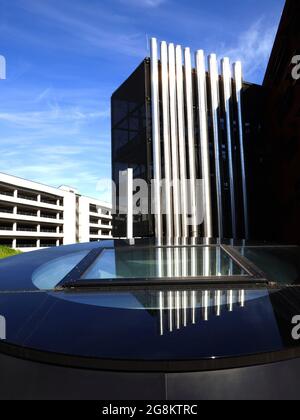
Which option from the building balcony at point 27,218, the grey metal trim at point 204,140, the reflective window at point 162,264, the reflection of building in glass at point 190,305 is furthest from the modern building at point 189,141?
the building balcony at point 27,218

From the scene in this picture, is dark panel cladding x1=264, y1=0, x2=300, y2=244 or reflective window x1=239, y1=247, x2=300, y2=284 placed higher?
dark panel cladding x1=264, y1=0, x2=300, y2=244

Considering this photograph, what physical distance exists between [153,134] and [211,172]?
3.96 meters

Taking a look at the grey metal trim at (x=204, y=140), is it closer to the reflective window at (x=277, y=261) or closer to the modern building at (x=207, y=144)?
the modern building at (x=207, y=144)

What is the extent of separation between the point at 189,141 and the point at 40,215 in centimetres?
6097

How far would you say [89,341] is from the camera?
1542 millimetres

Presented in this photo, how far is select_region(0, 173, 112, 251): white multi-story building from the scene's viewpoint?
6662 centimetres

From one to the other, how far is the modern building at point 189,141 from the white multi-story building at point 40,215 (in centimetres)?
4879

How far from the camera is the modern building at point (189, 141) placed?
20766 millimetres

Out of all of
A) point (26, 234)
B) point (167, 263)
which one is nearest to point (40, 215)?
point (26, 234)

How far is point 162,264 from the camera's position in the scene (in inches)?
106

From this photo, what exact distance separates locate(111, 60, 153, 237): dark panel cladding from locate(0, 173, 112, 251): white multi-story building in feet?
154

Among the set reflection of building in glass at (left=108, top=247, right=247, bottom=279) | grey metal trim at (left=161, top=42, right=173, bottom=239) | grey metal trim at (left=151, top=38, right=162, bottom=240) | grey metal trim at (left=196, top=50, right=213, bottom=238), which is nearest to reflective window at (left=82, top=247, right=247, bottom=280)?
reflection of building in glass at (left=108, top=247, right=247, bottom=279)

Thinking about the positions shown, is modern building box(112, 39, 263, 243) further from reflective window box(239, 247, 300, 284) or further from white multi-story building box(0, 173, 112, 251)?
white multi-story building box(0, 173, 112, 251)

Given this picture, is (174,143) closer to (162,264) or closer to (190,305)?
(162,264)
